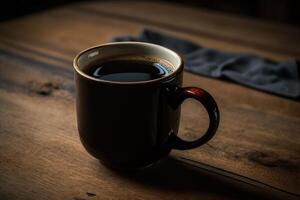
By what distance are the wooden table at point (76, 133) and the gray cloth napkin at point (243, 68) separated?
19 mm

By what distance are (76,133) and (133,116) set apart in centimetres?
17

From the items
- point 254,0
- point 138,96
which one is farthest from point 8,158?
point 254,0

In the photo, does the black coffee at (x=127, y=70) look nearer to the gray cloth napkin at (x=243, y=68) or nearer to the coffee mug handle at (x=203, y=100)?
the coffee mug handle at (x=203, y=100)

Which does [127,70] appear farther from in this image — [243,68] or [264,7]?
[264,7]

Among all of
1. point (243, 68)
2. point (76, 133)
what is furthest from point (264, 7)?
point (76, 133)

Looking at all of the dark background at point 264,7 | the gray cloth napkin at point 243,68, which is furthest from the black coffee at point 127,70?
the dark background at point 264,7

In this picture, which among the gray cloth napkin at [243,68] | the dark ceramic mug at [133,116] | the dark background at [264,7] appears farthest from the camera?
the dark background at [264,7]

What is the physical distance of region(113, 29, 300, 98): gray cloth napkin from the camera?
0.73m

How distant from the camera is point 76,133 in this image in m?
0.58

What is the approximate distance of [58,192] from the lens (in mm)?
460

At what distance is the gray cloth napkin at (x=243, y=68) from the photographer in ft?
2.38

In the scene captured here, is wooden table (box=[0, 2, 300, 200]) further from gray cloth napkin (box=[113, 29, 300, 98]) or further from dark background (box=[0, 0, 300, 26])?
dark background (box=[0, 0, 300, 26])

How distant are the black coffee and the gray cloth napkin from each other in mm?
277

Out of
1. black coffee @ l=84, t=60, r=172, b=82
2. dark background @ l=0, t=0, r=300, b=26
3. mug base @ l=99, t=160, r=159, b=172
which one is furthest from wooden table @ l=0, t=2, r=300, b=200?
dark background @ l=0, t=0, r=300, b=26
